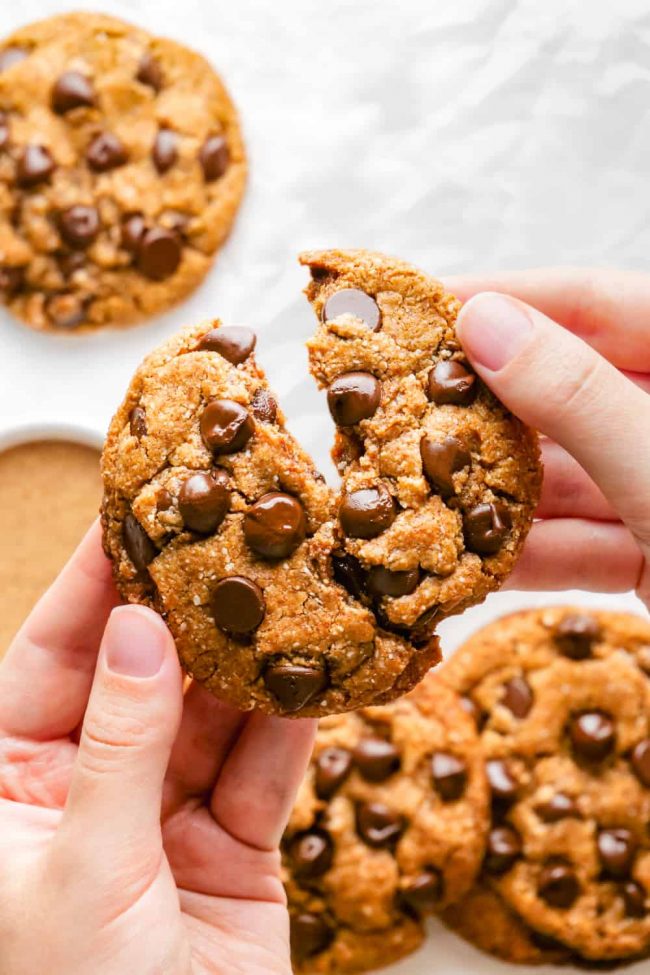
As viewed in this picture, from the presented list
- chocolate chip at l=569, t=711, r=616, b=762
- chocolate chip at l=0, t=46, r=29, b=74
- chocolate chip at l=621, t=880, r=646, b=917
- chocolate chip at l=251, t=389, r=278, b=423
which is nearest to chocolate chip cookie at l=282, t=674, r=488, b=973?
chocolate chip at l=569, t=711, r=616, b=762

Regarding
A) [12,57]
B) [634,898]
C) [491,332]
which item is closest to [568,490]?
[491,332]

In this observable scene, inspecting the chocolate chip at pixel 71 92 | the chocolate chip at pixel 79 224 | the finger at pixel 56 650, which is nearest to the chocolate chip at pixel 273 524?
the finger at pixel 56 650

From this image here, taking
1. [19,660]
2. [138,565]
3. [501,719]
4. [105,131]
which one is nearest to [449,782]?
[501,719]

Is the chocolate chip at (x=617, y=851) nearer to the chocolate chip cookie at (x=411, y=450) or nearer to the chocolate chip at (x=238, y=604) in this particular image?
the chocolate chip cookie at (x=411, y=450)

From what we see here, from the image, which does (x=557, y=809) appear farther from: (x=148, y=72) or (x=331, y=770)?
(x=148, y=72)

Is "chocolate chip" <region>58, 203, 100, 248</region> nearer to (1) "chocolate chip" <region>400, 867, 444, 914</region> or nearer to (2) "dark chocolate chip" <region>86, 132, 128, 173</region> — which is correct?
(2) "dark chocolate chip" <region>86, 132, 128, 173</region>
